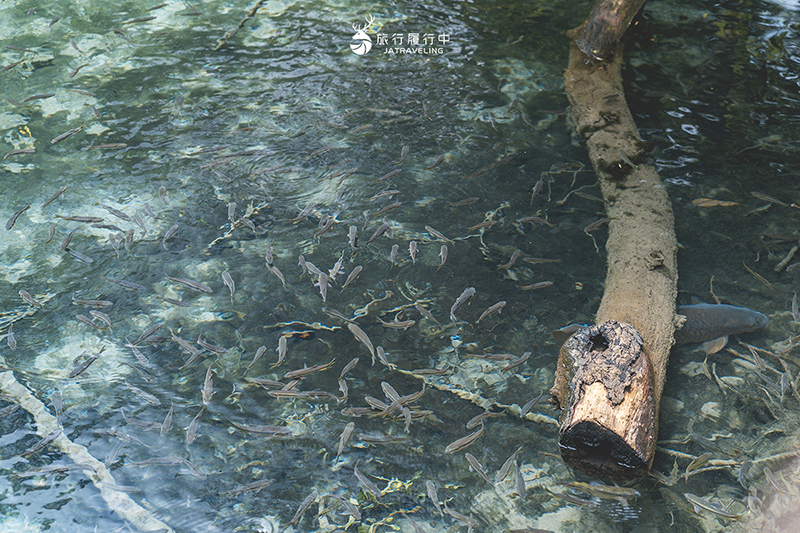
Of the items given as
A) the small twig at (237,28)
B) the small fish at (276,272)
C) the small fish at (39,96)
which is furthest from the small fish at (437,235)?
the small fish at (39,96)

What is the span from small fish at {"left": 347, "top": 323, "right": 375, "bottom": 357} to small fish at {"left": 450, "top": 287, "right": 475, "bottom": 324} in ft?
2.57

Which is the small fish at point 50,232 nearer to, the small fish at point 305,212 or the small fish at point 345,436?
the small fish at point 305,212

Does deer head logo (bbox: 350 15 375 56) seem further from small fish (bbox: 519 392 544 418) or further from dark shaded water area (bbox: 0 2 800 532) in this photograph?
small fish (bbox: 519 392 544 418)

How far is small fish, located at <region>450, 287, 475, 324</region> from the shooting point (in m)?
4.65

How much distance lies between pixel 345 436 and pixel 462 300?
1621 mm

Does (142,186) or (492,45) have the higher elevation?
(492,45)

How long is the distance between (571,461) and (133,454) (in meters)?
3.00

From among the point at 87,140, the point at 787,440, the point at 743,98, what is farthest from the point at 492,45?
the point at 787,440

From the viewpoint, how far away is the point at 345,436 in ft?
12.3

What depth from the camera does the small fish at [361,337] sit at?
14.3ft

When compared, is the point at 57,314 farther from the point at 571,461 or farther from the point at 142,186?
the point at 571,461

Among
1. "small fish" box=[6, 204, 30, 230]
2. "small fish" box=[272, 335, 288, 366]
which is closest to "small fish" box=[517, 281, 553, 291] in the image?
"small fish" box=[272, 335, 288, 366]

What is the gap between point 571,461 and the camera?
3.54 metres

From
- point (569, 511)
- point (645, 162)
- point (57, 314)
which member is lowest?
point (569, 511)
